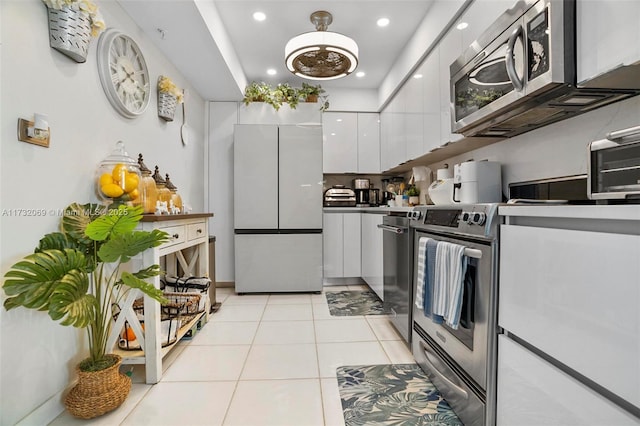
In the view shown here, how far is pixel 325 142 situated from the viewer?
422 cm

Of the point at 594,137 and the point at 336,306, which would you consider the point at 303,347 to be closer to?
the point at 336,306

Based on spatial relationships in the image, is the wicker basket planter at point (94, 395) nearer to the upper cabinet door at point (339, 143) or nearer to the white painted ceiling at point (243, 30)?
the white painted ceiling at point (243, 30)

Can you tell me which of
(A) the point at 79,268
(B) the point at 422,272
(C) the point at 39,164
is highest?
(C) the point at 39,164

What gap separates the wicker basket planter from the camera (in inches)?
55.8

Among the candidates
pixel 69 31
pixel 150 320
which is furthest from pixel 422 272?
pixel 69 31

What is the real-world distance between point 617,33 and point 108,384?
2454 millimetres

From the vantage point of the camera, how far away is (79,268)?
1.34 metres

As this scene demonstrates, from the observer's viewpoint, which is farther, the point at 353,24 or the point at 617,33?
the point at 353,24

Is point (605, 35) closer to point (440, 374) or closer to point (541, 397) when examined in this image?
point (541, 397)

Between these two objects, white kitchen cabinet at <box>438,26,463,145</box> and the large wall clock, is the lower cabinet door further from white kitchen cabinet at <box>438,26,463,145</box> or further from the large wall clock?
the large wall clock

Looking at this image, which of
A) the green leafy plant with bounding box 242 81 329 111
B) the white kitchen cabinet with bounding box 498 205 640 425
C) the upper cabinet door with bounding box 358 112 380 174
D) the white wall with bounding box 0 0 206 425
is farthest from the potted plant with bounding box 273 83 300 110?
the white kitchen cabinet with bounding box 498 205 640 425

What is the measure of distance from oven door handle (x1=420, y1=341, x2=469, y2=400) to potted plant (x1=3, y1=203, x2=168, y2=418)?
56.4 inches

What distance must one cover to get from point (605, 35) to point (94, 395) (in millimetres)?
2492

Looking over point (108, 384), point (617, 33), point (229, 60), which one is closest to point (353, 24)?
point (229, 60)
